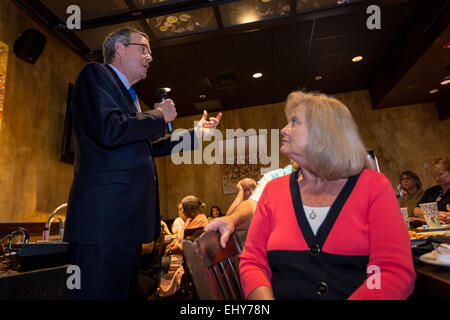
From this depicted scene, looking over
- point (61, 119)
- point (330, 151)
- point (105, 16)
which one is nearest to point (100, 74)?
point (330, 151)

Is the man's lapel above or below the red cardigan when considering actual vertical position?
above

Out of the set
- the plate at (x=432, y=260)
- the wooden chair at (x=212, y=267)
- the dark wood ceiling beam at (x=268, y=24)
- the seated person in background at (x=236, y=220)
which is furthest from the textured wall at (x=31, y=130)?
the plate at (x=432, y=260)

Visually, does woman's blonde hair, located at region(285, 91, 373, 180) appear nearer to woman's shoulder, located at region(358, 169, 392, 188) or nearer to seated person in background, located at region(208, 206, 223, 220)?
woman's shoulder, located at region(358, 169, 392, 188)

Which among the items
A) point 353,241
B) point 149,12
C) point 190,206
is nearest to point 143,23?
point 149,12

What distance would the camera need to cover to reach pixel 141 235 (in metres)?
1.09

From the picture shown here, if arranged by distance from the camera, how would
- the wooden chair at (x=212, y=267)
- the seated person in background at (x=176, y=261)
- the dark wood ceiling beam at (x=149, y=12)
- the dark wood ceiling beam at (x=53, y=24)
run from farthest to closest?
1. the dark wood ceiling beam at (x=149, y=12)
2. the dark wood ceiling beam at (x=53, y=24)
3. the seated person in background at (x=176, y=261)
4. the wooden chair at (x=212, y=267)

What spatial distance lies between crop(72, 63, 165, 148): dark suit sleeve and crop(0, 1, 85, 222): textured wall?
2.30 meters

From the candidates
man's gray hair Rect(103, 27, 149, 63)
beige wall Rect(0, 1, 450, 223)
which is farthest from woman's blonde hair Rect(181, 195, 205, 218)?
man's gray hair Rect(103, 27, 149, 63)

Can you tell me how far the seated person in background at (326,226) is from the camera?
778 millimetres

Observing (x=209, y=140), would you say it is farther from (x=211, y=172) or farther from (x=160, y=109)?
(x=160, y=109)

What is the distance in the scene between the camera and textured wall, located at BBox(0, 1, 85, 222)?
2.91 m

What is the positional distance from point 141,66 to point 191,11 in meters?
2.44

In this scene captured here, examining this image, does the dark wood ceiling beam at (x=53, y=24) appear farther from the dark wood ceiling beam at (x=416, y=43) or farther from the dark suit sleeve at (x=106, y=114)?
the dark wood ceiling beam at (x=416, y=43)
